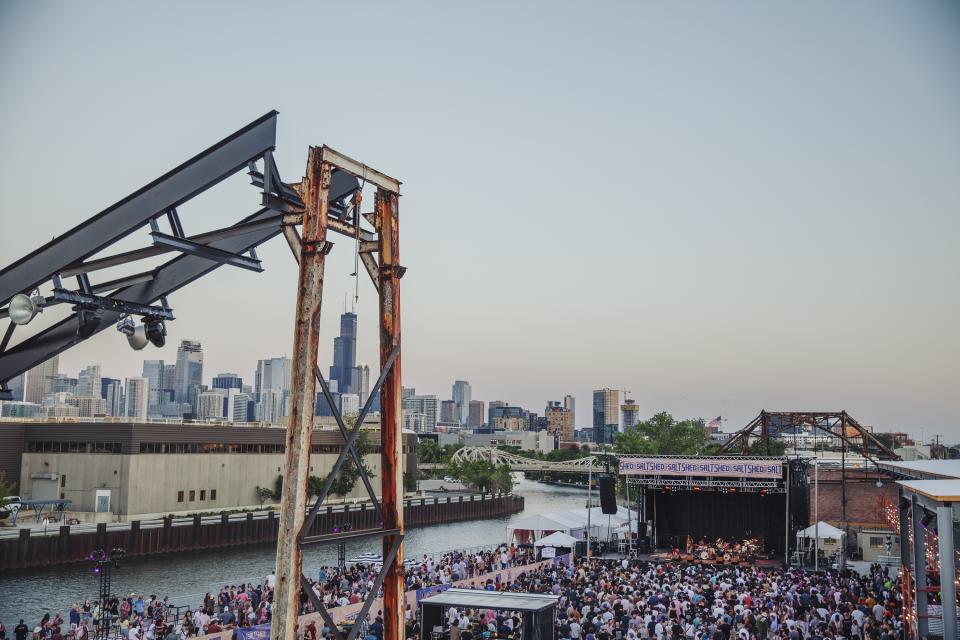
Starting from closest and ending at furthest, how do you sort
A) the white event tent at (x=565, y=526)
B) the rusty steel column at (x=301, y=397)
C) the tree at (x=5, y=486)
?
the rusty steel column at (x=301, y=397)
the white event tent at (x=565, y=526)
the tree at (x=5, y=486)

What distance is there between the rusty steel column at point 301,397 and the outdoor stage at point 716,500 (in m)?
29.4

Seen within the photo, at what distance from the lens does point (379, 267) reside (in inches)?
302

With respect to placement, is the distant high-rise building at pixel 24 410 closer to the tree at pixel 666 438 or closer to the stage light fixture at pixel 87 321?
the tree at pixel 666 438

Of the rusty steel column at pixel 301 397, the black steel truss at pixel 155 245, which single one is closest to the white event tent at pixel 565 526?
the black steel truss at pixel 155 245

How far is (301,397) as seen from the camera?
6.39 m

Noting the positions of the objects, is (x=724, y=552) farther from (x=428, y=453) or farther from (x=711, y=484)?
(x=428, y=453)

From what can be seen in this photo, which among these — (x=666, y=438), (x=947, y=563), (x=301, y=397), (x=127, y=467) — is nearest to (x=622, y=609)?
(x=947, y=563)

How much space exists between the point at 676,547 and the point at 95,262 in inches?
1315

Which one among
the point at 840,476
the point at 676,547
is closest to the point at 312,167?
the point at 676,547

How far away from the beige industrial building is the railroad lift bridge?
45.2 m

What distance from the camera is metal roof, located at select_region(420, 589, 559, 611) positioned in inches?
547

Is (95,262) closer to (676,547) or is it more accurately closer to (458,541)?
(676,547)

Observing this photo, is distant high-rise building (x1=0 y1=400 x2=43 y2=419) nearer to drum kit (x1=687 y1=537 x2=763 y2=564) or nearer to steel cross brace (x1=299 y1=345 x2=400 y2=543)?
drum kit (x1=687 y1=537 x2=763 y2=564)

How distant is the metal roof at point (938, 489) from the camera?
456 inches
